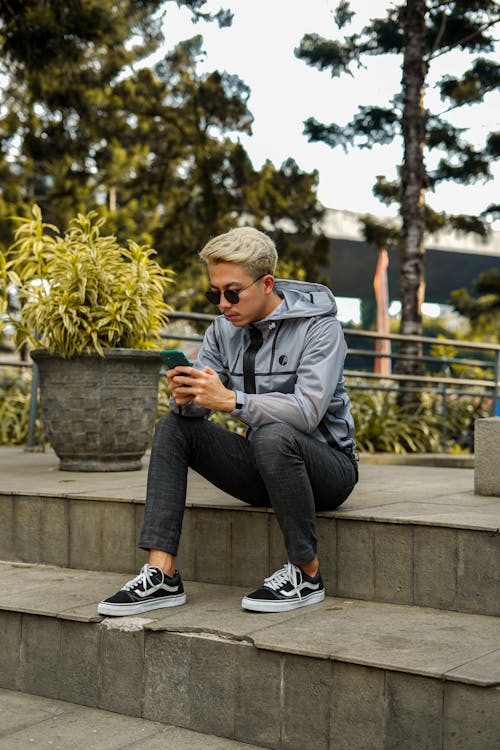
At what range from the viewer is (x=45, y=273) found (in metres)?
4.46

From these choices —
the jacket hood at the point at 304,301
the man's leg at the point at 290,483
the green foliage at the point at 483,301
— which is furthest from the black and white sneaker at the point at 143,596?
the green foliage at the point at 483,301

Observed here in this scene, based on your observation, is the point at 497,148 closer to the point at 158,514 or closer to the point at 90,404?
the point at 90,404

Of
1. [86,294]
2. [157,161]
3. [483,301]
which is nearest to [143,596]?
[86,294]

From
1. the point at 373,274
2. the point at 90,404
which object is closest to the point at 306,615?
the point at 90,404

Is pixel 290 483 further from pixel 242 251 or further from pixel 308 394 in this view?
pixel 242 251

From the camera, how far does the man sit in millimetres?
2570

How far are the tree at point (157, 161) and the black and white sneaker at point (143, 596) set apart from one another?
38.8ft

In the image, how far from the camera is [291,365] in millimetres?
2779

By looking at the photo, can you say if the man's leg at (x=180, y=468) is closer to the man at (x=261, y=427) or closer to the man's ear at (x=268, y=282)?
the man at (x=261, y=427)

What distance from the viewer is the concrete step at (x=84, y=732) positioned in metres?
2.24

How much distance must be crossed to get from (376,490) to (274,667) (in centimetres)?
140

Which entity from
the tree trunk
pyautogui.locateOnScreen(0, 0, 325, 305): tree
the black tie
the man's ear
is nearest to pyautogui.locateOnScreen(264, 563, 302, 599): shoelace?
the black tie

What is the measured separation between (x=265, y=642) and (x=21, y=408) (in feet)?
19.0

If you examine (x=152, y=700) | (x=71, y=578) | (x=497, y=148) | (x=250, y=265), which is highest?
(x=497, y=148)
